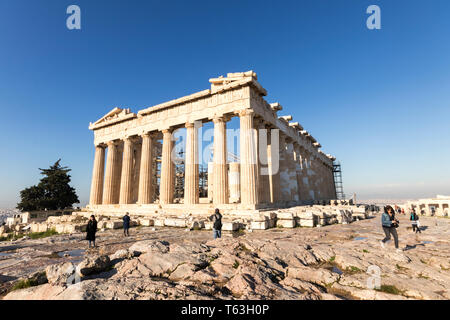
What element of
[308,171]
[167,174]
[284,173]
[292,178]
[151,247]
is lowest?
[151,247]

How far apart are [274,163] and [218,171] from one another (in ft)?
23.0

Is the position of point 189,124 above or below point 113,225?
above

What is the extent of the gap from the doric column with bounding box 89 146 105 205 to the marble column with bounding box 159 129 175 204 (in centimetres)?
1041

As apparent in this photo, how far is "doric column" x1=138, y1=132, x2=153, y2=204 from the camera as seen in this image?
22141mm

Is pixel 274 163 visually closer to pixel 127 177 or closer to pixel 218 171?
pixel 218 171

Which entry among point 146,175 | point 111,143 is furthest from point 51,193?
point 146,175

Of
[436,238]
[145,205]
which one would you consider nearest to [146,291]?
[436,238]

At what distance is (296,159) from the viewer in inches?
1126

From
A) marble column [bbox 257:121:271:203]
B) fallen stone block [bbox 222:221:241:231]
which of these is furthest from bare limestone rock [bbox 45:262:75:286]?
marble column [bbox 257:121:271:203]

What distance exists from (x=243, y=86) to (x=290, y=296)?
54.5ft

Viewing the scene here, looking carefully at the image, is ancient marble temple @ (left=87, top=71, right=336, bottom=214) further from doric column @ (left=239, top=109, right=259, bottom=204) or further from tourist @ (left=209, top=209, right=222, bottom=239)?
tourist @ (left=209, top=209, right=222, bottom=239)

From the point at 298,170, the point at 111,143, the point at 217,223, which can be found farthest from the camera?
the point at 298,170

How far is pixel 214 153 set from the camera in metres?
18.3
